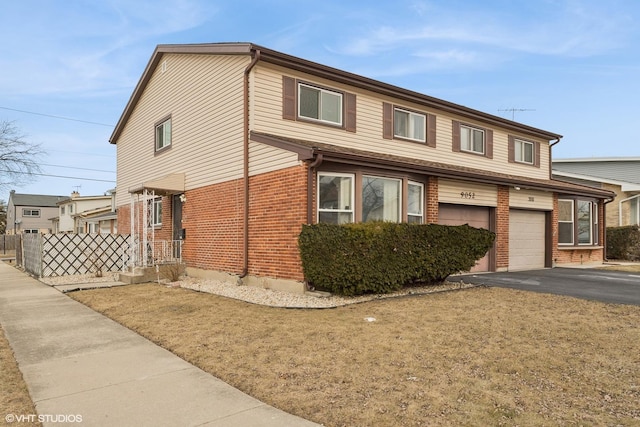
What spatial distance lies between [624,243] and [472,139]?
38.2 ft

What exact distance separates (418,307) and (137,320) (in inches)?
200

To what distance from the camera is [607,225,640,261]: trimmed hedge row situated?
2073cm

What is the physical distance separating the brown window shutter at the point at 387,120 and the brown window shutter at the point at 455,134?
3116 mm

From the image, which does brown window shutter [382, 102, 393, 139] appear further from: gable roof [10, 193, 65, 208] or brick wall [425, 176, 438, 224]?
gable roof [10, 193, 65, 208]

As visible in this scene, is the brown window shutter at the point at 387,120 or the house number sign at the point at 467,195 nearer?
the brown window shutter at the point at 387,120

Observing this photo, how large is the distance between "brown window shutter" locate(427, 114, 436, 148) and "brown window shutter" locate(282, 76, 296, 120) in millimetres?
5347

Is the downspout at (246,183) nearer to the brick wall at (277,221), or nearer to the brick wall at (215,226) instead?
the brick wall at (277,221)

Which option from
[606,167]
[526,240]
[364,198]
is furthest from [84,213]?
[606,167]

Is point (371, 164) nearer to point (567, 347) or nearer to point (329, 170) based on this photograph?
point (329, 170)

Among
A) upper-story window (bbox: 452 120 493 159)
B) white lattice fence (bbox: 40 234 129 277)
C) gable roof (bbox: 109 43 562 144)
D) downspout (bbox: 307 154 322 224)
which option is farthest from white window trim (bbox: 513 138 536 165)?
white lattice fence (bbox: 40 234 129 277)

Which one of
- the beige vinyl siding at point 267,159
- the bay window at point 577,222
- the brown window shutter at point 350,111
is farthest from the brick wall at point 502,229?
the beige vinyl siding at point 267,159

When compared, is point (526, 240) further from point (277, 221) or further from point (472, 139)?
point (277, 221)

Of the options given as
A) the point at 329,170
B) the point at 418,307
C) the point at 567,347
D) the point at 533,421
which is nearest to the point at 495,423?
the point at 533,421

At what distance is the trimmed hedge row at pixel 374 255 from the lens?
27.9 ft
